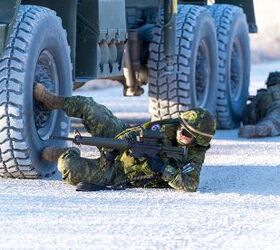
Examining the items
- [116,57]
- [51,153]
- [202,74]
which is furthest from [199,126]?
[202,74]

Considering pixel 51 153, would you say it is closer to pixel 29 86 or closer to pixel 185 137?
pixel 29 86

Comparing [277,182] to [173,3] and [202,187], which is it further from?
[173,3]

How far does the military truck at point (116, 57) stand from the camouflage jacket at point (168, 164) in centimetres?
67

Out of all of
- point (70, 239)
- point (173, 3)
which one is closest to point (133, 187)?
point (70, 239)

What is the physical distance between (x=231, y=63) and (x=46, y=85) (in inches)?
208

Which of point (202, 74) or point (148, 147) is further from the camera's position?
point (202, 74)

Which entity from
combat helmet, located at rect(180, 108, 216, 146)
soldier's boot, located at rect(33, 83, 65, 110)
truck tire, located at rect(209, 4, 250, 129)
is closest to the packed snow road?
combat helmet, located at rect(180, 108, 216, 146)

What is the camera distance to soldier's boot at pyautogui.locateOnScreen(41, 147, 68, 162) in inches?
382

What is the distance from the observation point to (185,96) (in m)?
12.8

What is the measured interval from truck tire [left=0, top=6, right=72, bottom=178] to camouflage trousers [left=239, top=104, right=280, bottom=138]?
3318 millimetres

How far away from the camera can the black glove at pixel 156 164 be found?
926 centimetres

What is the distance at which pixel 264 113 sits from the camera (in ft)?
46.1

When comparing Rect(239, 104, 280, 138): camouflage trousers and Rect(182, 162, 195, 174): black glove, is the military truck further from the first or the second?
Rect(182, 162, 195, 174): black glove

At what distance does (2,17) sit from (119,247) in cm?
279
